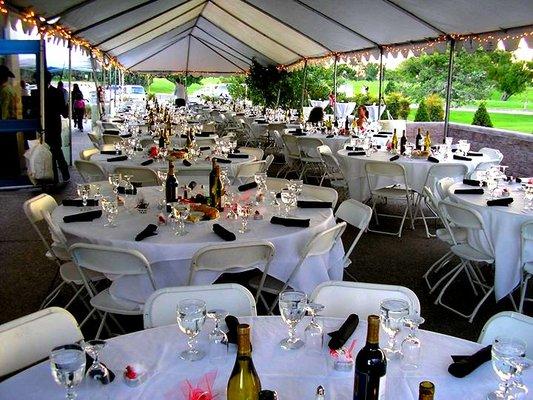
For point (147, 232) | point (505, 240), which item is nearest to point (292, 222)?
point (147, 232)

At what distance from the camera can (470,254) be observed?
4.54 m

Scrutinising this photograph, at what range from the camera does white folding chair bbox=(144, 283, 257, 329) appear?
2266 millimetres

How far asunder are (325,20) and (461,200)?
7.74 m

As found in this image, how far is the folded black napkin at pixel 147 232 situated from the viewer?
3.35 metres

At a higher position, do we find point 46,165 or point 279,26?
point 279,26

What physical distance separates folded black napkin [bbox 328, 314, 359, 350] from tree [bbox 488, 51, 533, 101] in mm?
18092

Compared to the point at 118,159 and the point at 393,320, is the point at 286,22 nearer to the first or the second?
the point at 118,159

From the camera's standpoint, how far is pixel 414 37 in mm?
10500

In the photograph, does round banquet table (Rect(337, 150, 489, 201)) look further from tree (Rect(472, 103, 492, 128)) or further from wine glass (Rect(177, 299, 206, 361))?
tree (Rect(472, 103, 492, 128))

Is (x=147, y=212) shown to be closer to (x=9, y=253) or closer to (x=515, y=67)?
(x=9, y=253)

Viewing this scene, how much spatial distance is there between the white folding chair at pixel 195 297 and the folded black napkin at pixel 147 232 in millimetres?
1110

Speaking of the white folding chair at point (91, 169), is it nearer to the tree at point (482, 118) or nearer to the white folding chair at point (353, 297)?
the white folding chair at point (353, 297)

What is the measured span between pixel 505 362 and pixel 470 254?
3.09 metres

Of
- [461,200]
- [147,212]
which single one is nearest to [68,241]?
[147,212]
